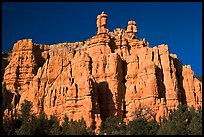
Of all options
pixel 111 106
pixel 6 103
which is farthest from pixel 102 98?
pixel 6 103

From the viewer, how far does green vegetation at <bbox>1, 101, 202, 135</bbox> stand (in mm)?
49344

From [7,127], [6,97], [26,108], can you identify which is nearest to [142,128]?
[7,127]

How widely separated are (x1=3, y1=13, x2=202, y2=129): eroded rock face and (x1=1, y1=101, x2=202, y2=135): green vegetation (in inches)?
128

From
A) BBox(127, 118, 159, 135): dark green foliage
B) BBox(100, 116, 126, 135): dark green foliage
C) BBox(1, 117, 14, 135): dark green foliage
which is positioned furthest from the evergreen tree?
BBox(1, 117, 14, 135): dark green foliage

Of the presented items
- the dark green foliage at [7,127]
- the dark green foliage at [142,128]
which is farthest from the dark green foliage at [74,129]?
the dark green foliage at [7,127]

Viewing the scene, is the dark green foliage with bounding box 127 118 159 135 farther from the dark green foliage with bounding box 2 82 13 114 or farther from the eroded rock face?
the dark green foliage with bounding box 2 82 13 114

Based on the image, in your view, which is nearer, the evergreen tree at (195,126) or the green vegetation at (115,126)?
the evergreen tree at (195,126)

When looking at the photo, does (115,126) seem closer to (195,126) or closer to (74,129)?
(74,129)

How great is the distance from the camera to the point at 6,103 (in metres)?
70.2

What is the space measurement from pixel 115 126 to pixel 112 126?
0.51 meters

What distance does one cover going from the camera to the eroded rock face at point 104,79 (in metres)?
61.8

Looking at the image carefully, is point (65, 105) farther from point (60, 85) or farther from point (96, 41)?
point (96, 41)

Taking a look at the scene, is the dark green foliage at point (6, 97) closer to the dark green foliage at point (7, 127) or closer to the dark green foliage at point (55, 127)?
the dark green foliage at point (55, 127)

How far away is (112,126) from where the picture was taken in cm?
5503
